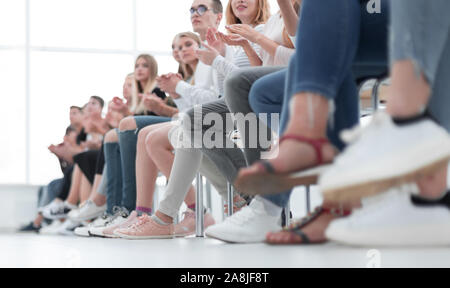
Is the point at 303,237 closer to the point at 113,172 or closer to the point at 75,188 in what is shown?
the point at 113,172

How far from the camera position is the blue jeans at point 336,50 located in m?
0.75

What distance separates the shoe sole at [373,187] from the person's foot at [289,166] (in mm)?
81

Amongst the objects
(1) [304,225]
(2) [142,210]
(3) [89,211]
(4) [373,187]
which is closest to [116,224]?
(2) [142,210]

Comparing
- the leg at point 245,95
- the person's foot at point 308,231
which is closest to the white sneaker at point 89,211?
the leg at point 245,95

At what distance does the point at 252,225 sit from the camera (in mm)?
1075

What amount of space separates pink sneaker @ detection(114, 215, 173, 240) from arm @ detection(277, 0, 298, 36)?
29.7 inches

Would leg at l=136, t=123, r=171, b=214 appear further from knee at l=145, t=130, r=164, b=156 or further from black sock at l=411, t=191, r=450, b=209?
black sock at l=411, t=191, r=450, b=209

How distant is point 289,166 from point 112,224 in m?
1.43

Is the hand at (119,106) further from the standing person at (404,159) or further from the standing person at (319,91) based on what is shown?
the standing person at (404,159)

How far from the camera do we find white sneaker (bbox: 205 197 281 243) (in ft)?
3.49

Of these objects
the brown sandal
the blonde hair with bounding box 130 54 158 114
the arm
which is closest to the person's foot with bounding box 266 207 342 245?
the brown sandal

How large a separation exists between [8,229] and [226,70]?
12.7 feet

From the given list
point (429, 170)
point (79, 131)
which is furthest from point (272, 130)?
point (79, 131)
